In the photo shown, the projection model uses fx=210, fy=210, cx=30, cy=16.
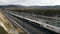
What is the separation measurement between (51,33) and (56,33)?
178 cm

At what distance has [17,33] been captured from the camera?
100ft

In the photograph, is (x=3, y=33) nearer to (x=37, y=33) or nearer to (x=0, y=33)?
(x=0, y=33)

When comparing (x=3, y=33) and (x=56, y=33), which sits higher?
(x=56, y=33)

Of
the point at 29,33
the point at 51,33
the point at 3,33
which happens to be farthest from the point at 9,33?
the point at 51,33

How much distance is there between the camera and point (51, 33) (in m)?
24.1

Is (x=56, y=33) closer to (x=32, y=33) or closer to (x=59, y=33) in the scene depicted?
(x=59, y=33)

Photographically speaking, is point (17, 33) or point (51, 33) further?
point (17, 33)

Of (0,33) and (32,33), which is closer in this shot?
(32,33)

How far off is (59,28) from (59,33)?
2.15 feet

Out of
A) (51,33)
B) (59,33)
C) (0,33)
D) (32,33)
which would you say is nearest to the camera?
(59,33)

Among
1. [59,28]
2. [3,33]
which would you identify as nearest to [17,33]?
[3,33]

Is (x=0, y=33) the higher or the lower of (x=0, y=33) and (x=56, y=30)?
the lower

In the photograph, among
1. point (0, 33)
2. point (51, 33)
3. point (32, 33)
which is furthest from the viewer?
point (0, 33)

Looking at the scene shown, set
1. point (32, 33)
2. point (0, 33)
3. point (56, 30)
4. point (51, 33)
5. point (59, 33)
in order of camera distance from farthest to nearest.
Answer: point (0, 33), point (32, 33), point (51, 33), point (56, 30), point (59, 33)
